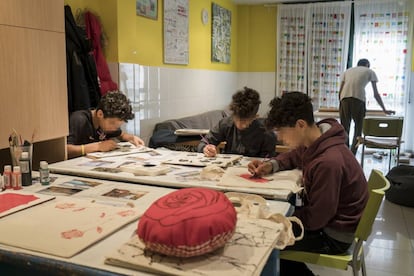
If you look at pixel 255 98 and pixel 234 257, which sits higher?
pixel 255 98

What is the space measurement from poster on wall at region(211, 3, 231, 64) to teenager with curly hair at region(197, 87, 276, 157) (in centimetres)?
322

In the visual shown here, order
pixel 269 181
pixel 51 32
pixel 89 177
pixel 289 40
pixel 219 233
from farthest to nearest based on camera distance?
pixel 289 40, pixel 51 32, pixel 89 177, pixel 269 181, pixel 219 233

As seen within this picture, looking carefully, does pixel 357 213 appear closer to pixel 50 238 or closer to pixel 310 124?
pixel 310 124

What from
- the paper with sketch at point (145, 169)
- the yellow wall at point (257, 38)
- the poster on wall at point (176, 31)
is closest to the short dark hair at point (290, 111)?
the paper with sketch at point (145, 169)

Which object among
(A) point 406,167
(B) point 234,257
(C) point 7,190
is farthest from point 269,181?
(A) point 406,167

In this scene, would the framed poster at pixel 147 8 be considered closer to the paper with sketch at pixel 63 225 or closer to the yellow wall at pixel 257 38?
the paper with sketch at pixel 63 225

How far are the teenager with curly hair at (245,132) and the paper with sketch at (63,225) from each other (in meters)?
1.32

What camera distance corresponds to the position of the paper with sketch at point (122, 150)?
2549 millimetres

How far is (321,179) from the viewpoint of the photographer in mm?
1767

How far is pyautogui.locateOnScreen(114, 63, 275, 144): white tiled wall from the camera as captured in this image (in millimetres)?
3965

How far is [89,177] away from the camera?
212 centimetres

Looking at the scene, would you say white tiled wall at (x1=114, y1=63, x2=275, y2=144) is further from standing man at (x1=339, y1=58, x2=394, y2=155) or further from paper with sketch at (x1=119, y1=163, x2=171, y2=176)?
standing man at (x1=339, y1=58, x2=394, y2=155)

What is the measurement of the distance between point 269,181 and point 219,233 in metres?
0.90

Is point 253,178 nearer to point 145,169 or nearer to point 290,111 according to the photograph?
point 290,111
